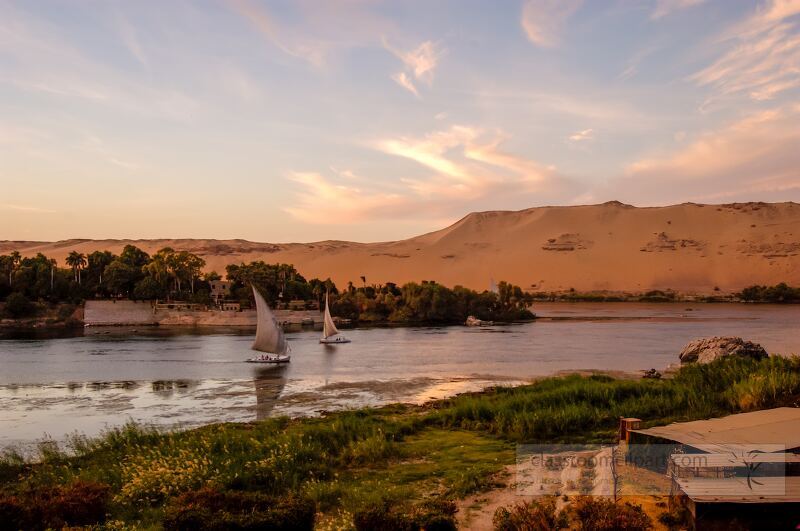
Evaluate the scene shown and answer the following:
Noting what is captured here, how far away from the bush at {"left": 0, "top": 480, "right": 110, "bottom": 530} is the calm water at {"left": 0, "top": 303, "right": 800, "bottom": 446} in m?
13.3

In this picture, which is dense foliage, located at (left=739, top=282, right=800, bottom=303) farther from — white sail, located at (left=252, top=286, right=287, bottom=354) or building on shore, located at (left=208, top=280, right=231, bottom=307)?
white sail, located at (left=252, top=286, right=287, bottom=354)

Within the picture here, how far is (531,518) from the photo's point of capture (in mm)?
8648

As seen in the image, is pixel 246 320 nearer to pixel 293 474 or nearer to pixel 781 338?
pixel 781 338

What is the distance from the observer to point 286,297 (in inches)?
3903

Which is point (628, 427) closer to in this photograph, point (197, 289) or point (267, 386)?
point (267, 386)

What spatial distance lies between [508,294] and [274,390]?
72.3 m

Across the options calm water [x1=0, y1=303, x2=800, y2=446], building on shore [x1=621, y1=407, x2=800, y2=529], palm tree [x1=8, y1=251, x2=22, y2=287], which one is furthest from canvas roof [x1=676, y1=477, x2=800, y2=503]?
palm tree [x1=8, y1=251, x2=22, y2=287]

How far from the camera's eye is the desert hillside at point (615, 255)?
147 m

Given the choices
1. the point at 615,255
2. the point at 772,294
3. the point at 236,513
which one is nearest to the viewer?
the point at 236,513

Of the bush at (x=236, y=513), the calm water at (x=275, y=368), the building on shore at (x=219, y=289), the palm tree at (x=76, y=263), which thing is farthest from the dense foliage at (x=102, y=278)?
the bush at (x=236, y=513)

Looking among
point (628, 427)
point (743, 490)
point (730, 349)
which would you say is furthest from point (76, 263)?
point (743, 490)

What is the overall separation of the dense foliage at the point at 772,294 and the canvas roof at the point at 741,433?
130m

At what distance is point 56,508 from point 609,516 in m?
8.30

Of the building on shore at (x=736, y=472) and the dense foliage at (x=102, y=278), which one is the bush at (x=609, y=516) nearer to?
the building on shore at (x=736, y=472)
